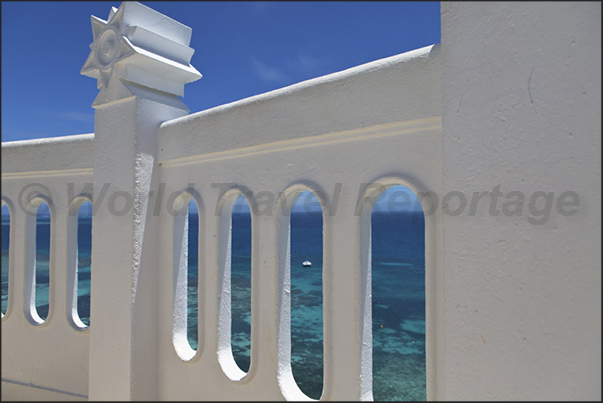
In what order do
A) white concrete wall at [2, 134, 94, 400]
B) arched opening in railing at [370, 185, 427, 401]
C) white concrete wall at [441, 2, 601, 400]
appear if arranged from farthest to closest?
arched opening in railing at [370, 185, 427, 401] < white concrete wall at [2, 134, 94, 400] < white concrete wall at [441, 2, 601, 400]

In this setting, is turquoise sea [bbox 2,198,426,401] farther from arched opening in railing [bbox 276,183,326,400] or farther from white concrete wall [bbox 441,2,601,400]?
white concrete wall [bbox 441,2,601,400]

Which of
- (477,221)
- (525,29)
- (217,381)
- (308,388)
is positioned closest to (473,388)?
(477,221)

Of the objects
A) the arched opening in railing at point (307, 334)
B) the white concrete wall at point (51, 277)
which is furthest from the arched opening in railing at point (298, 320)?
the white concrete wall at point (51, 277)

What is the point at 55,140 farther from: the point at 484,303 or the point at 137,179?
the point at 484,303

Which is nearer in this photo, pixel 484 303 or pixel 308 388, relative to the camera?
pixel 484 303

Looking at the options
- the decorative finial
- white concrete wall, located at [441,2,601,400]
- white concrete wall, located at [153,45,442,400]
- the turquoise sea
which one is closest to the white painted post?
the decorative finial

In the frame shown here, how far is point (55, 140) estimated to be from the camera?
4.09 m

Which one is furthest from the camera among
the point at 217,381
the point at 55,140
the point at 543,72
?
the point at 55,140

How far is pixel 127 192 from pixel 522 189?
3025 millimetres

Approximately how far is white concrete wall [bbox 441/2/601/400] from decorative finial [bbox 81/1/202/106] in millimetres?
2681

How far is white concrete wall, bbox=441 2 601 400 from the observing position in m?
1.33

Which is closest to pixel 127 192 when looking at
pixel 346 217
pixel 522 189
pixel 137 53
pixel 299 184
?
pixel 137 53

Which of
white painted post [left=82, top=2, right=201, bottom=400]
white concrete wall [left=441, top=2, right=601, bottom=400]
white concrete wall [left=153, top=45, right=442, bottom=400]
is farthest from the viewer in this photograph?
white painted post [left=82, top=2, right=201, bottom=400]

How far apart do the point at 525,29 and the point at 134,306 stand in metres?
3.27
